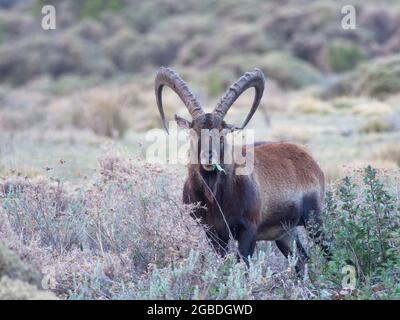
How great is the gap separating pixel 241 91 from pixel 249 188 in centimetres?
105

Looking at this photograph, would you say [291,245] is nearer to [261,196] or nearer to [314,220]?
[314,220]

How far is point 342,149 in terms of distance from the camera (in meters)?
18.3

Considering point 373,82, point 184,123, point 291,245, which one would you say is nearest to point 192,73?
point 373,82

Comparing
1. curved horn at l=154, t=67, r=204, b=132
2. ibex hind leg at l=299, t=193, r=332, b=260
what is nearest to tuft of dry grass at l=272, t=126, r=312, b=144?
ibex hind leg at l=299, t=193, r=332, b=260

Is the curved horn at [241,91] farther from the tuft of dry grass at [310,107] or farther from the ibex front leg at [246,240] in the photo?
the tuft of dry grass at [310,107]

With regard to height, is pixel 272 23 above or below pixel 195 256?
above

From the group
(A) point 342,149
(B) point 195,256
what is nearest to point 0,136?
(A) point 342,149

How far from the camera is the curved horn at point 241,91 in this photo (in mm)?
8242

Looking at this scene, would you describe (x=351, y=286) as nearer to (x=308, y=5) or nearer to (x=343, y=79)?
(x=343, y=79)

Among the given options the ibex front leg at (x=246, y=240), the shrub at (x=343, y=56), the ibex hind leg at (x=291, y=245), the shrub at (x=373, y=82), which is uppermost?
the shrub at (x=343, y=56)

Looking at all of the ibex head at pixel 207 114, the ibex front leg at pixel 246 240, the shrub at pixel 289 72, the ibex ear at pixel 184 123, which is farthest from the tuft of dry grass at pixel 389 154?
the shrub at pixel 289 72

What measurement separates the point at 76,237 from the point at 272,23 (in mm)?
47543

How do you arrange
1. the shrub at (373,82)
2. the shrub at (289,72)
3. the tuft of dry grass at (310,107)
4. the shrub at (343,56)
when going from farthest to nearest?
the shrub at (343,56) → the shrub at (289,72) → the shrub at (373,82) → the tuft of dry grass at (310,107)

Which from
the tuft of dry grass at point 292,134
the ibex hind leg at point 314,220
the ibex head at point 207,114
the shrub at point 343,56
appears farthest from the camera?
the shrub at point 343,56
